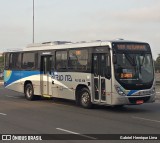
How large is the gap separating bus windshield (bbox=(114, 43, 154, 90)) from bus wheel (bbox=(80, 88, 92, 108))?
201 cm

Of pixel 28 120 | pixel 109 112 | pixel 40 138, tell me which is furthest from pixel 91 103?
pixel 40 138

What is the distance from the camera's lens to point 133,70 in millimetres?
16531

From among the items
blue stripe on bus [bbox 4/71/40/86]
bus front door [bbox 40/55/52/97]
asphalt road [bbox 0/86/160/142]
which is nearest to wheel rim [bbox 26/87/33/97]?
blue stripe on bus [bbox 4/71/40/86]

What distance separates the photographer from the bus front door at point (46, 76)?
20.4m

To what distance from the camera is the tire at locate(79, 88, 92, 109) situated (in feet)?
57.5

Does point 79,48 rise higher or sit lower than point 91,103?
higher

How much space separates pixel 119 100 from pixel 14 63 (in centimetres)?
969

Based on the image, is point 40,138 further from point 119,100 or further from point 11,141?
point 119,100

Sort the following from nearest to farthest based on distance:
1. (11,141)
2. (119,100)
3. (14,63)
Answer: (11,141), (119,100), (14,63)

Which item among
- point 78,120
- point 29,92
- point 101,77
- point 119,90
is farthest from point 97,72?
point 29,92

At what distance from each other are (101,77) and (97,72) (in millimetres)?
363

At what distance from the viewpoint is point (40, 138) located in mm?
10258

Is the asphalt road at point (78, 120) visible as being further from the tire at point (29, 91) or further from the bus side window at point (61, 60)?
the tire at point (29, 91)

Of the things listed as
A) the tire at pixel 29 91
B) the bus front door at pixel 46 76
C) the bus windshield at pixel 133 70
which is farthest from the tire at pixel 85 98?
the tire at pixel 29 91
